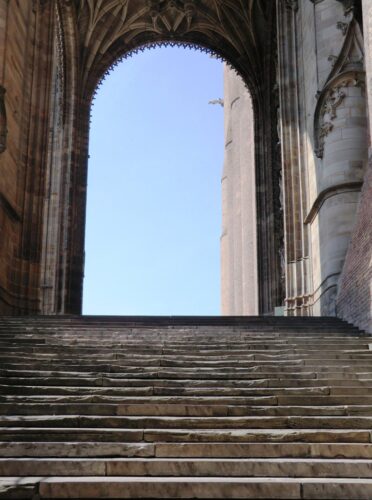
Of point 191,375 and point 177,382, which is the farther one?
point 191,375

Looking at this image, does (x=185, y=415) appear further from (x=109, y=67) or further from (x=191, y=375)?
(x=109, y=67)

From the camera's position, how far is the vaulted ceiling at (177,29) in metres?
22.0

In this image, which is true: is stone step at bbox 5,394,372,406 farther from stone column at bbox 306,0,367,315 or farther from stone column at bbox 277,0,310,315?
stone column at bbox 277,0,310,315

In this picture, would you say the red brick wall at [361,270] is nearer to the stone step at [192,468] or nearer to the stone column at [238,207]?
the stone step at [192,468]

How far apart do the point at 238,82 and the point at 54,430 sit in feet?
89.0

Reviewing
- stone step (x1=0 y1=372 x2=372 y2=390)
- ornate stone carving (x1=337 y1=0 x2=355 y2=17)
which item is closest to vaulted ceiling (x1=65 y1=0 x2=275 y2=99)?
ornate stone carving (x1=337 y1=0 x2=355 y2=17)

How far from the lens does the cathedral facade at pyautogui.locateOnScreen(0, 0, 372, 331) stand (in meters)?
12.8

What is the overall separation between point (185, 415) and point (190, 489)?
1.41m

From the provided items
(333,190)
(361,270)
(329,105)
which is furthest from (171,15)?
(361,270)

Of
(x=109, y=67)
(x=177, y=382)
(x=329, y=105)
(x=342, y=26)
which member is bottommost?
(x=177, y=382)

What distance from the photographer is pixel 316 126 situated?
45.7ft

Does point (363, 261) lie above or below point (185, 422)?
above

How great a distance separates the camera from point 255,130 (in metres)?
21.7

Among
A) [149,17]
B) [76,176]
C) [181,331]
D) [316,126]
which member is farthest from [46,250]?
[181,331]
